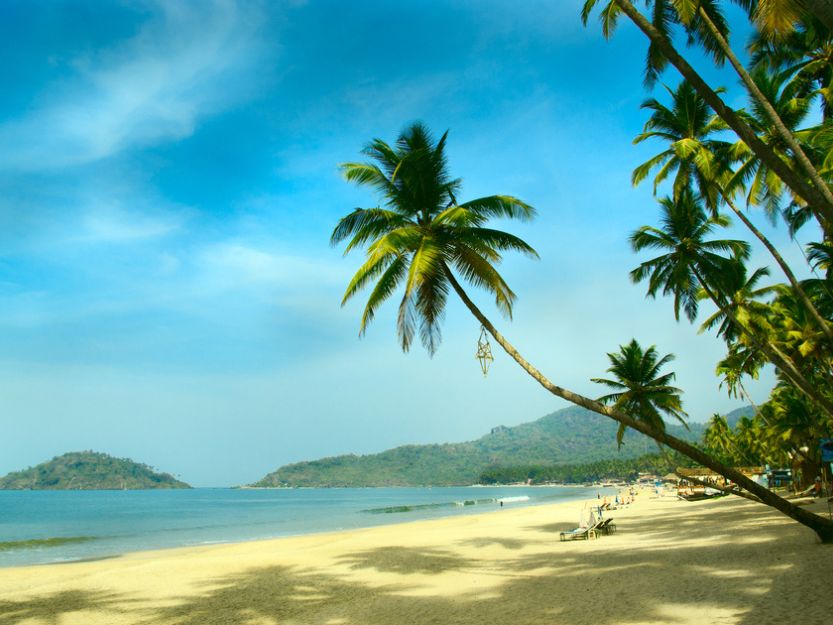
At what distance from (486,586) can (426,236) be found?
22.6 feet

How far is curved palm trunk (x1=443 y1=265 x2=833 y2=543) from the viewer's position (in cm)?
958

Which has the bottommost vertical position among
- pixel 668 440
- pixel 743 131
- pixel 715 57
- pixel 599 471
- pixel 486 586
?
pixel 599 471

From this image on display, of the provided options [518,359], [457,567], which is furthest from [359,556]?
[518,359]

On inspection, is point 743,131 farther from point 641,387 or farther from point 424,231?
point 641,387

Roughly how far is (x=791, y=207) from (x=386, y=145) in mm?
11929

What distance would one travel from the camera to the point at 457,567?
13250 mm

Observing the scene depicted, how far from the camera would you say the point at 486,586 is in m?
10.5

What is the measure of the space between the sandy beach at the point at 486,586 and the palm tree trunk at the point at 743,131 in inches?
191

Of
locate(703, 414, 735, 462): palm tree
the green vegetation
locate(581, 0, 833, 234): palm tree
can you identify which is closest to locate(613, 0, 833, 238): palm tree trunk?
locate(581, 0, 833, 234): palm tree

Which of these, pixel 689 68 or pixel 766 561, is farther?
pixel 766 561

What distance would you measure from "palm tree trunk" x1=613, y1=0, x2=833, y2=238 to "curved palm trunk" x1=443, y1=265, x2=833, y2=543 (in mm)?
4307

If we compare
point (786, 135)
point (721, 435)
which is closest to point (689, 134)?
point (786, 135)

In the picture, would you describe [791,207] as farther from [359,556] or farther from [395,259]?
[359,556]

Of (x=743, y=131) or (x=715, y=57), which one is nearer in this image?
(x=743, y=131)
